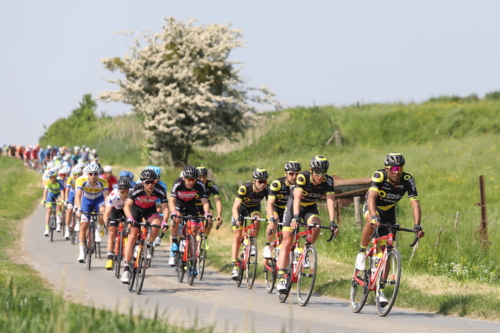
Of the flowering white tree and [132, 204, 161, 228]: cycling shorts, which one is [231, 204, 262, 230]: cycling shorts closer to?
[132, 204, 161, 228]: cycling shorts

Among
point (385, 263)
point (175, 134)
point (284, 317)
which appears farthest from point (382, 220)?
point (175, 134)

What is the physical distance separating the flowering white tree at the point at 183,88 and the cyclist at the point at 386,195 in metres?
28.5

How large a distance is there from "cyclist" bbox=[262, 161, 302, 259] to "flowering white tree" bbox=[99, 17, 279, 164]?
84.0ft

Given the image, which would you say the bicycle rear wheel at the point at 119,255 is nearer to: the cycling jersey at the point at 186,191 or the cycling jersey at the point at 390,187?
the cycling jersey at the point at 186,191

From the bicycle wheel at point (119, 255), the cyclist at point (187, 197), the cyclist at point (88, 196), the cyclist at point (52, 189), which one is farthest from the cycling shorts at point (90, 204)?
the cyclist at point (52, 189)

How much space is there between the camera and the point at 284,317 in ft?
34.4

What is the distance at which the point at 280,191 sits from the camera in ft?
45.1

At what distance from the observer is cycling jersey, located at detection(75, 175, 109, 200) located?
17172 mm

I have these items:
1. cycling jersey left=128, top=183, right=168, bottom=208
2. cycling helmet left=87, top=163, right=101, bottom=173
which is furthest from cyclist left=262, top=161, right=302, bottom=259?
cycling helmet left=87, top=163, right=101, bottom=173

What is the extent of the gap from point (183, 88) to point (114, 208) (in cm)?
2576

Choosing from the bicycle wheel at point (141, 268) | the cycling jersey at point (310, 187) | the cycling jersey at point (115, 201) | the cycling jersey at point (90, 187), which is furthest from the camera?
the cycling jersey at point (90, 187)

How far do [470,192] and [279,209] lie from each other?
14661mm

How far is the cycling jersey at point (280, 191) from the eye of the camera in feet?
44.4

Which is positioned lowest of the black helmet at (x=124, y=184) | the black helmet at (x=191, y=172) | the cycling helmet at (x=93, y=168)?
the black helmet at (x=124, y=184)
